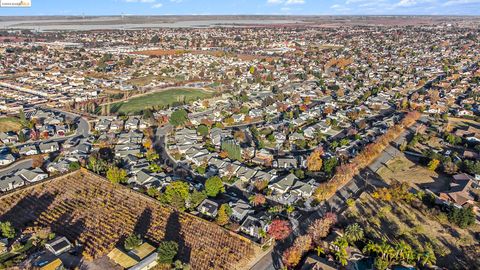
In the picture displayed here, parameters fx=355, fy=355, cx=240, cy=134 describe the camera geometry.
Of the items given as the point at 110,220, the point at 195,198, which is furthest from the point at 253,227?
the point at 110,220

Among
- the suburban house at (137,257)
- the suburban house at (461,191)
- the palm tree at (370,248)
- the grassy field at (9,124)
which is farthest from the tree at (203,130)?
the suburban house at (461,191)

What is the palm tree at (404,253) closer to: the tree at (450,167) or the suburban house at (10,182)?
the tree at (450,167)

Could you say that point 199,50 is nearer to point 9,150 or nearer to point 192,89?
point 192,89

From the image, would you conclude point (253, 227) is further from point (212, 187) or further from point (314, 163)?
point (314, 163)

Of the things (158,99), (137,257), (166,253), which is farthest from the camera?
(158,99)

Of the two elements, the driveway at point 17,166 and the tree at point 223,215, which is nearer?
the tree at point 223,215

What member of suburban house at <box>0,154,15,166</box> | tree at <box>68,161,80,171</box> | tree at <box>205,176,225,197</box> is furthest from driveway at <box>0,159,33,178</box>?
tree at <box>205,176,225,197</box>
